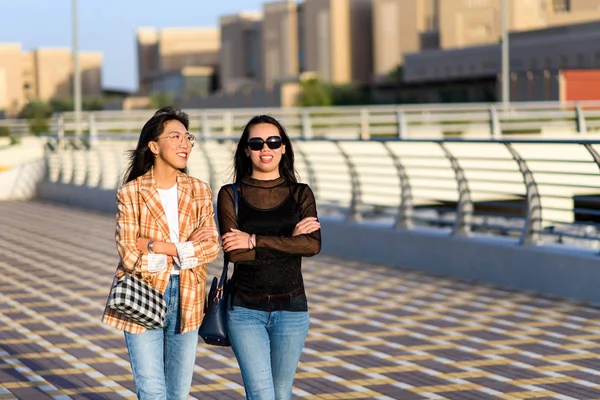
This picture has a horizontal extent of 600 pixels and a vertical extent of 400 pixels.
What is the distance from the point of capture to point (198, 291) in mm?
5199

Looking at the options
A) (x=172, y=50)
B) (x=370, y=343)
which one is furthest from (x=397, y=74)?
(x=370, y=343)

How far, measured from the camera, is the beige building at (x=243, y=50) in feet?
495

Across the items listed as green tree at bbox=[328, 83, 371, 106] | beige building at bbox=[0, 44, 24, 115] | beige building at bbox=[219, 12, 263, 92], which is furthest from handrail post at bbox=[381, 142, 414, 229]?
beige building at bbox=[0, 44, 24, 115]

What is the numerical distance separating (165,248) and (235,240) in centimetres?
29

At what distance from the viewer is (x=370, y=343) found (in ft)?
30.8

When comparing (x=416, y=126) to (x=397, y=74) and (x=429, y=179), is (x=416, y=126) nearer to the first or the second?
(x=429, y=179)

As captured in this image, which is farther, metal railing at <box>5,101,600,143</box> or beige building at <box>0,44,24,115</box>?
beige building at <box>0,44,24,115</box>

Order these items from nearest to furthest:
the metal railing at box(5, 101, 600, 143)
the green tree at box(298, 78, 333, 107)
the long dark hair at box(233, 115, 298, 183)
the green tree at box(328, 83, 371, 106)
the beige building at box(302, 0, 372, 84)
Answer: the long dark hair at box(233, 115, 298, 183)
the metal railing at box(5, 101, 600, 143)
the green tree at box(328, 83, 371, 106)
the green tree at box(298, 78, 333, 107)
the beige building at box(302, 0, 372, 84)

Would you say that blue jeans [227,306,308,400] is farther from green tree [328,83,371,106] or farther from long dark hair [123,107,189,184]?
green tree [328,83,371,106]

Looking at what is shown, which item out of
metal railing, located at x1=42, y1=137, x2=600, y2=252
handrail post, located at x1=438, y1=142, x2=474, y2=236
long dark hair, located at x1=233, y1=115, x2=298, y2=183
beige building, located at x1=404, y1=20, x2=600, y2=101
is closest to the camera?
long dark hair, located at x1=233, y1=115, x2=298, y2=183

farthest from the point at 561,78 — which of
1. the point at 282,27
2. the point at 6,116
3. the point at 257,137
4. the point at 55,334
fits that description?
the point at 6,116

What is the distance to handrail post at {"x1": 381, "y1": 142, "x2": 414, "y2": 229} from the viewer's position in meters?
13.9

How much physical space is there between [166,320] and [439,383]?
3.10 meters

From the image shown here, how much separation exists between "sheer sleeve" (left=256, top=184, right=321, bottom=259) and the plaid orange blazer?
0.83 ft
